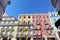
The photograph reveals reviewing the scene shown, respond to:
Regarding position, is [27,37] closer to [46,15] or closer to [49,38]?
[49,38]

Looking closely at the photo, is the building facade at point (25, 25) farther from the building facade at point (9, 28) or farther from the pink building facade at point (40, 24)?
the building facade at point (9, 28)

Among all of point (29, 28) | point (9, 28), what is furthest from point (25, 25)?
point (9, 28)

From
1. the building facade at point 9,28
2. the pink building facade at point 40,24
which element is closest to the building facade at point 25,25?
the pink building facade at point 40,24


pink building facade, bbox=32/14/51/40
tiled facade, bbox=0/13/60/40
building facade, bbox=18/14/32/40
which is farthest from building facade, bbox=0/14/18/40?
pink building facade, bbox=32/14/51/40

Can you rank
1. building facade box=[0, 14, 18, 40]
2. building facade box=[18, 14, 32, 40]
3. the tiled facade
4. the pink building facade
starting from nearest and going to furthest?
the tiled facade → building facade box=[0, 14, 18, 40] → building facade box=[18, 14, 32, 40] → the pink building facade

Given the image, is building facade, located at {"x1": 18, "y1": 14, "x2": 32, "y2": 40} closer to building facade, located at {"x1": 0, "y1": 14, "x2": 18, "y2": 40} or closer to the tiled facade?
the tiled facade

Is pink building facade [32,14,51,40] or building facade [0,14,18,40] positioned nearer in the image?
building facade [0,14,18,40]

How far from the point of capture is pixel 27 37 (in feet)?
130

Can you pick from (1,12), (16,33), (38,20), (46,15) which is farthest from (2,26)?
(1,12)

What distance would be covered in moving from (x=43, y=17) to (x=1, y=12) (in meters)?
41.9

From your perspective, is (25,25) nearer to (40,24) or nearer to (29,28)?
(29,28)

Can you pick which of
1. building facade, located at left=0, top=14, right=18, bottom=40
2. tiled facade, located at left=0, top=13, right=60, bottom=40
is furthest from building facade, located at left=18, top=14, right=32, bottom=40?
building facade, located at left=0, top=14, right=18, bottom=40

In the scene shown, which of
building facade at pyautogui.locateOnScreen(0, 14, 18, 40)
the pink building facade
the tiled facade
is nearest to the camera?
the tiled facade

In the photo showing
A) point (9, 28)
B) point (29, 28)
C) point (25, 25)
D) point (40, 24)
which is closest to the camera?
point (9, 28)
